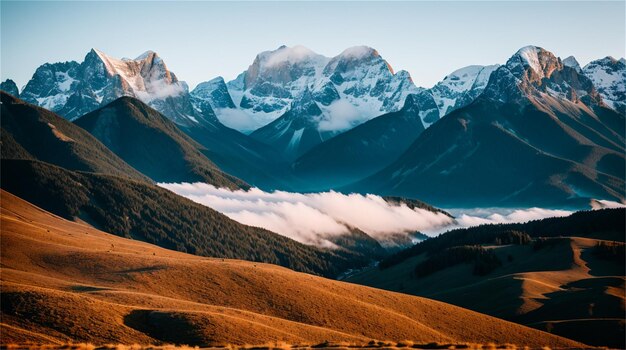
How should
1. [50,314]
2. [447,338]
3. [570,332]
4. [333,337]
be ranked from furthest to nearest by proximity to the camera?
[570,332] < [447,338] < [333,337] < [50,314]

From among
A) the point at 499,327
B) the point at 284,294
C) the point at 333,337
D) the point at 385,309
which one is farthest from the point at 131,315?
the point at 499,327

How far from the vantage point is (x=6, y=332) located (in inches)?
4151

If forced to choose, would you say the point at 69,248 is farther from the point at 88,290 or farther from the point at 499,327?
the point at 499,327

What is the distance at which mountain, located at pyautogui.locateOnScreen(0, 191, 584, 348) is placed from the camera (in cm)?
11681

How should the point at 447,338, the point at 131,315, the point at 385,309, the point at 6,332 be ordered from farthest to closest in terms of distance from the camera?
the point at 385,309
the point at 447,338
the point at 131,315
the point at 6,332

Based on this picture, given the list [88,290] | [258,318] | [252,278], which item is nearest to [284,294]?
[252,278]

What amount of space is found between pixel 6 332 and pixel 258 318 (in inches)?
1781

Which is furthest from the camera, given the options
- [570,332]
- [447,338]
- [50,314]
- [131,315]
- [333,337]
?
[570,332]

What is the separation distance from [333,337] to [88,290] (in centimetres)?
4483

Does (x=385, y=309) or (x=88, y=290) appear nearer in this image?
(x=88, y=290)

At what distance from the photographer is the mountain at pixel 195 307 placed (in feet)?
383

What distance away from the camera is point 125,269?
17512cm

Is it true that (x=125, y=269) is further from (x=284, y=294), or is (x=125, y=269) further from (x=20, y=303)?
(x=20, y=303)

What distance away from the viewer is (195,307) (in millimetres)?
140875
